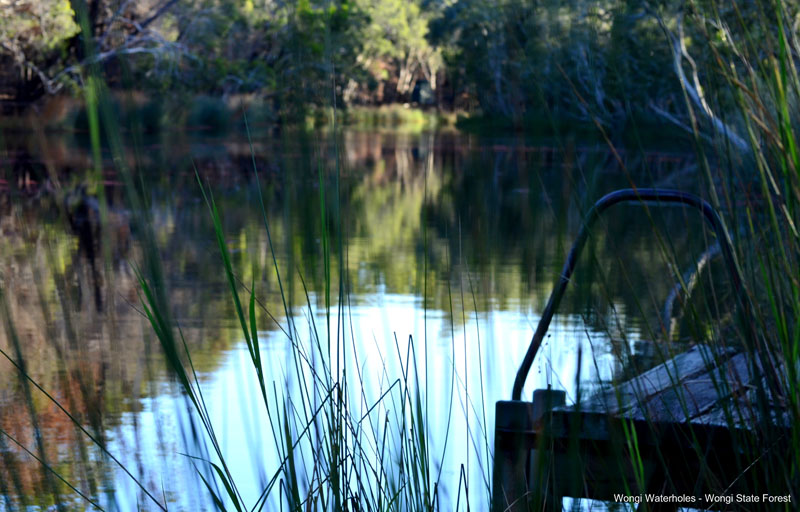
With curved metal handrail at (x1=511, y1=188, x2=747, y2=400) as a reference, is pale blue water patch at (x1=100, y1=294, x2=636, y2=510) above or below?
below

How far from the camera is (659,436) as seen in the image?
120 centimetres

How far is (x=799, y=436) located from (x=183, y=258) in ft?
17.1

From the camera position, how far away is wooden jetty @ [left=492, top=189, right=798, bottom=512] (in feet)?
3.29

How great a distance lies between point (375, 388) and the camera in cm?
225

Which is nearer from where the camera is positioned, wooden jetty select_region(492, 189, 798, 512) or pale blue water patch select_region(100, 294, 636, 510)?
wooden jetty select_region(492, 189, 798, 512)

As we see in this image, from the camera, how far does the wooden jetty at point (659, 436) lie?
3.29 ft

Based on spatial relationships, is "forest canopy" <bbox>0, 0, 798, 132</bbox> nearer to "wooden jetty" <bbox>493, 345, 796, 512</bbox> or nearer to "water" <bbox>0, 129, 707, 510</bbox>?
"water" <bbox>0, 129, 707, 510</bbox>

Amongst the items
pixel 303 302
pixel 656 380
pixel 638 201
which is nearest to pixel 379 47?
pixel 303 302

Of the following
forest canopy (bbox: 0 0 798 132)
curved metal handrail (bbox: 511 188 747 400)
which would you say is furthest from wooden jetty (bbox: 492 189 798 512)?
forest canopy (bbox: 0 0 798 132)

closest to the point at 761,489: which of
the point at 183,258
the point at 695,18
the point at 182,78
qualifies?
the point at 695,18

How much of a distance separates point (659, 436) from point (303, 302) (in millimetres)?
3165

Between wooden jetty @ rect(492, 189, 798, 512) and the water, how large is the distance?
6 centimetres

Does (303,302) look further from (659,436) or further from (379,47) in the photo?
(379,47)

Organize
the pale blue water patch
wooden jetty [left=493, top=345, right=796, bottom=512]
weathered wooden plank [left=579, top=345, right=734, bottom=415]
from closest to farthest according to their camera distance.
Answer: wooden jetty [left=493, top=345, right=796, bottom=512] → weathered wooden plank [left=579, top=345, right=734, bottom=415] → the pale blue water patch
